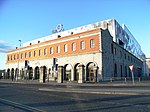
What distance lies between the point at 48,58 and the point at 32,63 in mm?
8590

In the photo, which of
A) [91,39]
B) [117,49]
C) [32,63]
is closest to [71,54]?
[91,39]

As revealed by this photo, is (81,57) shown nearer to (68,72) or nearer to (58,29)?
(68,72)

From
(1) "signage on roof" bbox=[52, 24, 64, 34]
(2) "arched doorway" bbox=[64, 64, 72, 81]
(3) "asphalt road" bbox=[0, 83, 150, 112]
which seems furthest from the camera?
(1) "signage on roof" bbox=[52, 24, 64, 34]

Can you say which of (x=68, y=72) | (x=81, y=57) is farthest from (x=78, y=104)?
(x=68, y=72)

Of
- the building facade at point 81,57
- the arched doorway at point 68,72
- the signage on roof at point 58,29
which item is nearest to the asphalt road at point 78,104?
the building facade at point 81,57

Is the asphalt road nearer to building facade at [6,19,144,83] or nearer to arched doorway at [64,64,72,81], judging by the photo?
building facade at [6,19,144,83]

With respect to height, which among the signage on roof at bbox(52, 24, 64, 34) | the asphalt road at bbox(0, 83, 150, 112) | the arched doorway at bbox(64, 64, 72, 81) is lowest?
the asphalt road at bbox(0, 83, 150, 112)

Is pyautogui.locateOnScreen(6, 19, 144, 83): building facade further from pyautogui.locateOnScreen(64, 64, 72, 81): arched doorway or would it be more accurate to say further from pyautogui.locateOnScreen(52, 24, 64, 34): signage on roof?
pyautogui.locateOnScreen(52, 24, 64, 34): signage on roof

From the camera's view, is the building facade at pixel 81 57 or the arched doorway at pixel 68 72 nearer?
the building facade at pixel 81 57

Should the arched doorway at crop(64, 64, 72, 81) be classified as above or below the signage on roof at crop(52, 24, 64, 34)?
below

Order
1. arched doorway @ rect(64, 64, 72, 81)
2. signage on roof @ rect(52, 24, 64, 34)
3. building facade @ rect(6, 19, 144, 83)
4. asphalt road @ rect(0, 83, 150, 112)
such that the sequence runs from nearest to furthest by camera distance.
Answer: asphalt road @ rect(0, 83, 150, 112) < building facade @ rect(6, 19, 144, 83) < arched doorway @ rect(64, 64, 72, 81) < signage on roof @ rect(52, 24, 64, 34)

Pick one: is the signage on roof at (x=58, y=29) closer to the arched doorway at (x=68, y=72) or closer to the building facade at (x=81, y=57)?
the building facade at (x=81, y=57)

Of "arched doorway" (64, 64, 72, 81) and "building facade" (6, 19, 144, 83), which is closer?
"building facade" (6, 19, 144, 83)

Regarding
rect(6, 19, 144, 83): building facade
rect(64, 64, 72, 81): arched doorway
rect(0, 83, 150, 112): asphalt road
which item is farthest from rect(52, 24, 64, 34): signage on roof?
rect(0, 83, 150, 112): asphalt road
